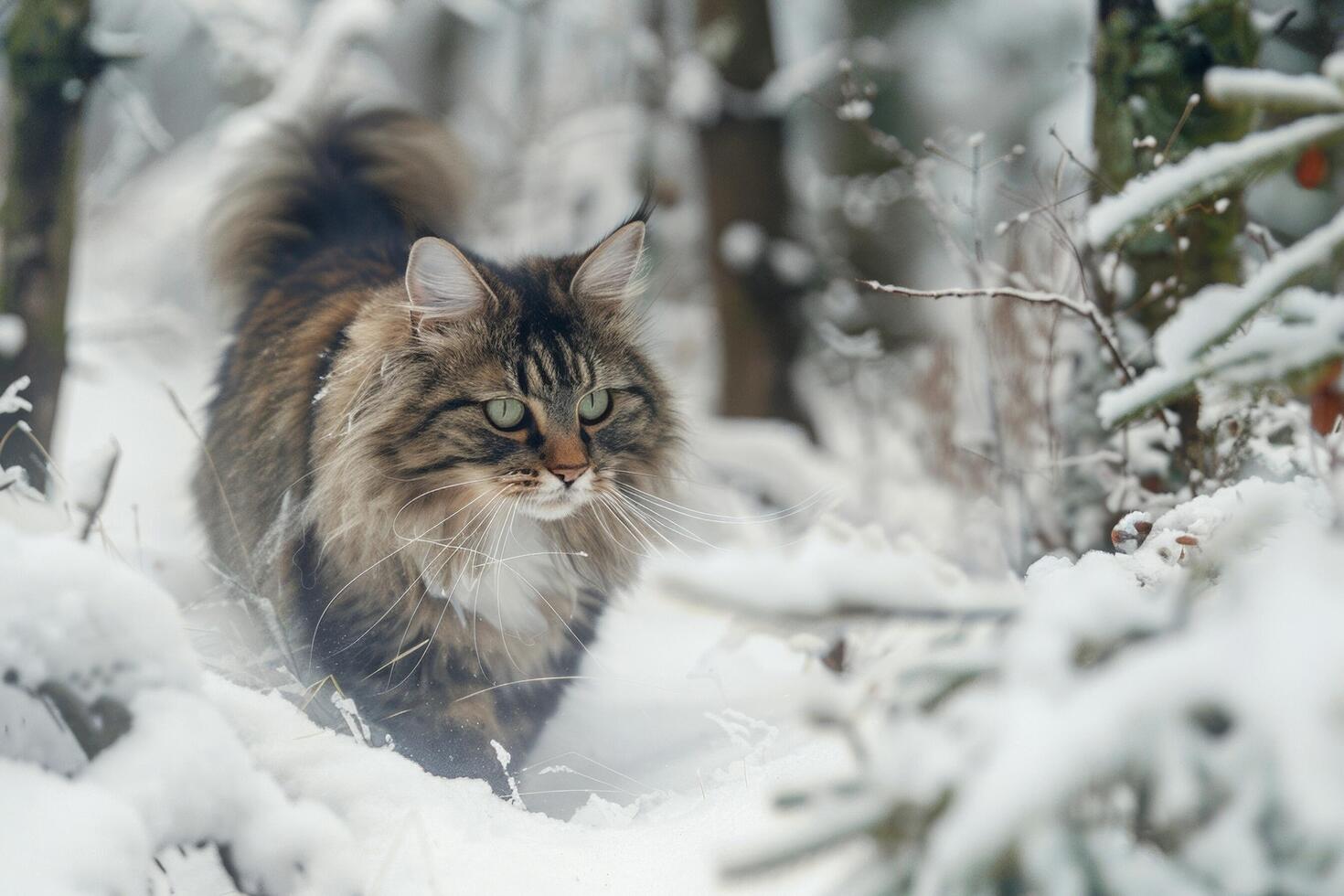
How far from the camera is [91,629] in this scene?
118cm

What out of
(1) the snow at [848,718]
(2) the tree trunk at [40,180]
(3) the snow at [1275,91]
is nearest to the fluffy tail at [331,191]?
(2) the tree trunk at [40,180]

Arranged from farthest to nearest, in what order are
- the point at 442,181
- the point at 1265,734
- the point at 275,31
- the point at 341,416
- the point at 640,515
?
the point at 275,31
the point at 442,181
the point at 640,515
the point at 341,416
the point at 1265,734

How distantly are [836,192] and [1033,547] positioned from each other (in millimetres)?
5878

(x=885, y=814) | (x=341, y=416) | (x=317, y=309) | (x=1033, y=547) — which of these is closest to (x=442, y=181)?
(x=317, y=309)

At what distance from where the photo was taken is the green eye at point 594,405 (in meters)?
2.42

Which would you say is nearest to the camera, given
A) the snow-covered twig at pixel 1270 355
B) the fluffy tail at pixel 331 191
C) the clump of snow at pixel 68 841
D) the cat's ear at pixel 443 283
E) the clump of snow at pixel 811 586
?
the clump of snow at pixel 811 586

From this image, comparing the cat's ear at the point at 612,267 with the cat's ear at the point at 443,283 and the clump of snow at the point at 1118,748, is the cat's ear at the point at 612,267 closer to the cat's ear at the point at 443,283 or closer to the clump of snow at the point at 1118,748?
the cat's ear at the point at 443,283

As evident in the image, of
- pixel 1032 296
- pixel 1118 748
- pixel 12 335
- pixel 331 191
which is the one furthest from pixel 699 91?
pixel 1118 748

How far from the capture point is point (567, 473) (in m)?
2.25

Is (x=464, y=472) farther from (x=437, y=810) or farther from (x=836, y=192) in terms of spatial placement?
(x=836, y=192)

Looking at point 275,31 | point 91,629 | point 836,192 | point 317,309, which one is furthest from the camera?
point 836,192

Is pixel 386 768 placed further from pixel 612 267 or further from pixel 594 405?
pixel 612 267

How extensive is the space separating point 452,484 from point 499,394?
23cm

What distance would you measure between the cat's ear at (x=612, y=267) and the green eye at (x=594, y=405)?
0.89 ft
